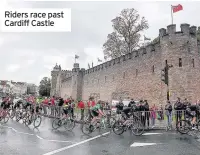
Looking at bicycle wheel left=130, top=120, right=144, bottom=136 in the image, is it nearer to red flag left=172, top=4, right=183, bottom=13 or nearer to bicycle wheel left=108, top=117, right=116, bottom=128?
bicycle wheel left=108, top=117, right=116, bottom=128

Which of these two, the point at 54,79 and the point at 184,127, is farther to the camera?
the point at 54,79

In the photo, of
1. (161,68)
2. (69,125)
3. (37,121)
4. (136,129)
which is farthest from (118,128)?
(161,68)

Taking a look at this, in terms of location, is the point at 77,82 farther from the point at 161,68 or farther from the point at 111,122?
the point at 111,122

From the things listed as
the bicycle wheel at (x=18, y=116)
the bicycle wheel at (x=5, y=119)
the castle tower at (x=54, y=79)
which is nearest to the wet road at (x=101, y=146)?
the bicycle wheel at (x=5, y=119)

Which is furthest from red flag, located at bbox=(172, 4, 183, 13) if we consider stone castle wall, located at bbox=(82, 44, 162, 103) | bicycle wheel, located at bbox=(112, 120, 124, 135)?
bicycle wheel, located at bbox=(112, 120, 124, 135)

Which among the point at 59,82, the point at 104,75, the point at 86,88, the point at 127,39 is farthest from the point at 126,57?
the point at 59,82

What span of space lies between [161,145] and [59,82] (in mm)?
57085

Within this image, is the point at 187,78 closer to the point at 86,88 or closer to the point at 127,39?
the point at 127,39

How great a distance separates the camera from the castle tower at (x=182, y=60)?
21922 mm

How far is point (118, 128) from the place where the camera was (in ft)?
39.8

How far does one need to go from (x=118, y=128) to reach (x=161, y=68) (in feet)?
41.2

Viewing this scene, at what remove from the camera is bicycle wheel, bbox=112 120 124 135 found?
12.0 m

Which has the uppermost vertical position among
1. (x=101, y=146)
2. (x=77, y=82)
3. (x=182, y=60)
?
(x=182, y=60)

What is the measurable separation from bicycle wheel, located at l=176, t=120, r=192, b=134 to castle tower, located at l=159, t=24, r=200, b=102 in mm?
10248
